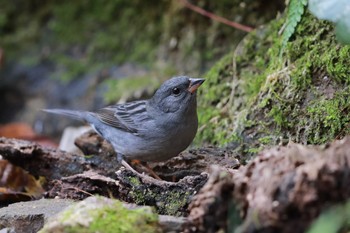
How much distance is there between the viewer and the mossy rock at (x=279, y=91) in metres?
4.38

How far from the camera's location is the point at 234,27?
6695mm

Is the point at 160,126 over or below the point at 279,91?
below

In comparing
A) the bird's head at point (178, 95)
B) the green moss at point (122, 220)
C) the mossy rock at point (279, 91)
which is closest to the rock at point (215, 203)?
the green moss at point (122, 220)

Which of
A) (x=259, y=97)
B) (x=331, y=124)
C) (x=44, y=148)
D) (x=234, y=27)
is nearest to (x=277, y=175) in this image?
(x=331, y=124)

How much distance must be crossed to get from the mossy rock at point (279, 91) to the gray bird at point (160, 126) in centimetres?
33

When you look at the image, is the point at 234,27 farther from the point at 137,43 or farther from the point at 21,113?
the point at 21,113

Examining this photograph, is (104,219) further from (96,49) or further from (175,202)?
(96,49)

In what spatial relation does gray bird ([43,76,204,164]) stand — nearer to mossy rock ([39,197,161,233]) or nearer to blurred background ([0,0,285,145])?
blurred background ([0,0,285,145])

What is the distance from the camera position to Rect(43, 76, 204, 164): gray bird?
5.02m

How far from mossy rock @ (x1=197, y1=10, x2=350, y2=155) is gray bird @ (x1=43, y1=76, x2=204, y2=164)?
1.09 ft

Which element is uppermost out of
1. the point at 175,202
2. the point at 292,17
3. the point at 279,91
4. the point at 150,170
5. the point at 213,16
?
the point at 213,16

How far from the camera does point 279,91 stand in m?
4.80

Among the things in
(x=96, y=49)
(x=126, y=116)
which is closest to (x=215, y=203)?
(x=126, y=116)

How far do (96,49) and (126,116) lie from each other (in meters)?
2.48
